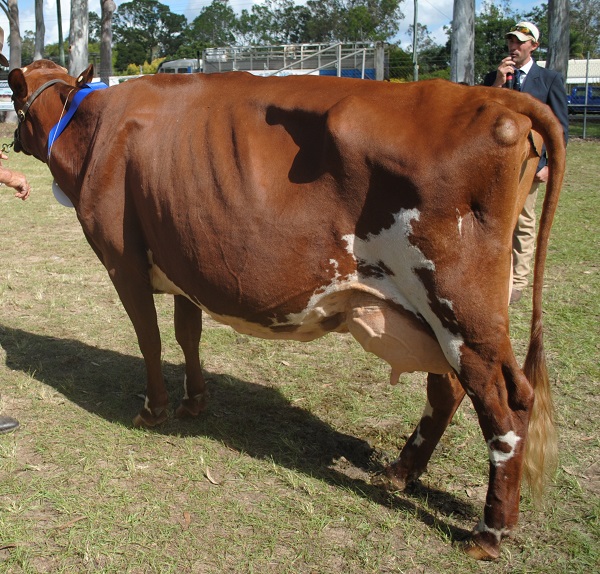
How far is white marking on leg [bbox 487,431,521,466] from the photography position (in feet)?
9.83

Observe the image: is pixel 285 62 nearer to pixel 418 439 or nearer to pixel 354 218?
pixel 418 439

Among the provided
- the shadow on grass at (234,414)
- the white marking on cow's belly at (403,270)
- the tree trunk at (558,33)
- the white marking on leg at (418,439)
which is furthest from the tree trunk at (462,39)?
the white marking on cow's belly at (403,270)

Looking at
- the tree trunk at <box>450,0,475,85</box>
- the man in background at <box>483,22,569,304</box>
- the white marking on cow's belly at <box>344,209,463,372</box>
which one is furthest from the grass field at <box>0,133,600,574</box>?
the tree trunk at <box>450,0,475,85</box>

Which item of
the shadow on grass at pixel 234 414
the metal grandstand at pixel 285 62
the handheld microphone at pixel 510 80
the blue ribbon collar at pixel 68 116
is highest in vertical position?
the metal grandstand at pixel 285 62

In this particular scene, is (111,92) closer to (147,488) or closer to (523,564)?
(147,488)

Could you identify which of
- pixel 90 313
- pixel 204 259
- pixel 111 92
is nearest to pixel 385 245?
pixel 204 259

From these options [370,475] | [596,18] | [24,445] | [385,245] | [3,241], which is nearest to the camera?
[385,245]

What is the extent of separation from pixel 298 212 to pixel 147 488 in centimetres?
168

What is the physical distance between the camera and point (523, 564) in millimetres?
3053

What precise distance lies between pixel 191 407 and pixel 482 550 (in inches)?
82.4

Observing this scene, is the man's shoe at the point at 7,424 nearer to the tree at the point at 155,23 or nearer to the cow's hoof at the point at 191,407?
the cow's hoof at the point at 191,407

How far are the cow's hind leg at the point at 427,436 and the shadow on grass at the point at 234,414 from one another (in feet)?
0.27

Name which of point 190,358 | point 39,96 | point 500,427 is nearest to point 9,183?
point 39,96

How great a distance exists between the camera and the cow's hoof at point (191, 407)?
4.50m
